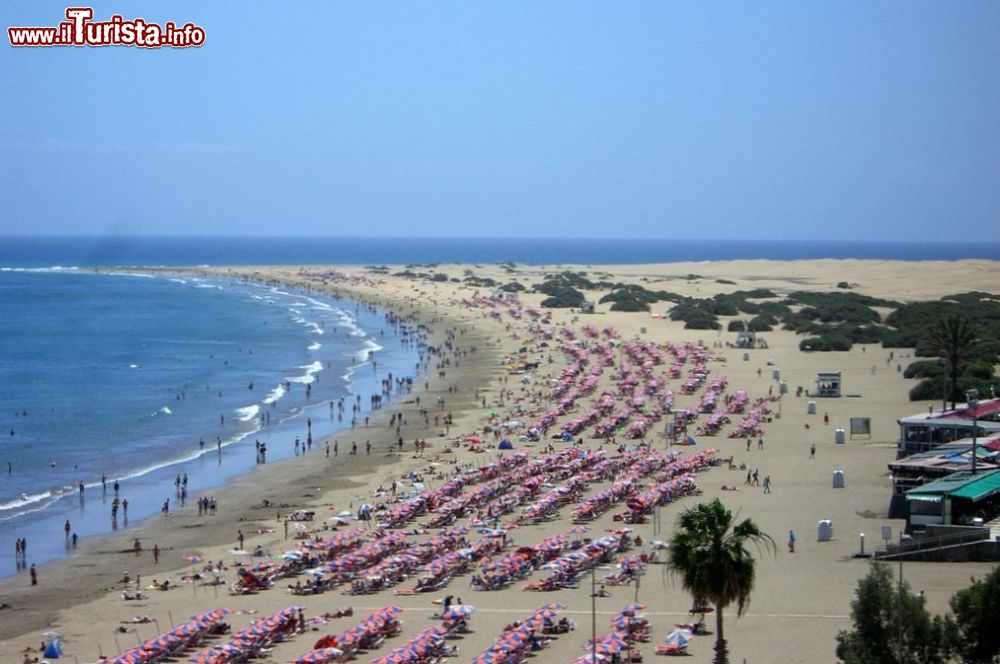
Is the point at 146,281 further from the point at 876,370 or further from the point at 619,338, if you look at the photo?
the point at 876,370

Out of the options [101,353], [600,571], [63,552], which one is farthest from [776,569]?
[101,353]

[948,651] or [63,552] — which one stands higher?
[948,651]

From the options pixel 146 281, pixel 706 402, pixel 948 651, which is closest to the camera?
pixel 948 651

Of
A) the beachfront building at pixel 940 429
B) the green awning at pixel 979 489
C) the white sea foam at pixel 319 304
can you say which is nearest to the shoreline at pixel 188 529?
the beachfront building at pixel 940 429

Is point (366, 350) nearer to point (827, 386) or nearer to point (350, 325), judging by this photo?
point (350, 325)

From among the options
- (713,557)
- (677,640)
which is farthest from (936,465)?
(713,557)

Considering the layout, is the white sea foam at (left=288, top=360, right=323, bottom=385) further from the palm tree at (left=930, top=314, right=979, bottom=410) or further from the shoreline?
the palm tree at (left=930, top=314, right=979, bottom=410)

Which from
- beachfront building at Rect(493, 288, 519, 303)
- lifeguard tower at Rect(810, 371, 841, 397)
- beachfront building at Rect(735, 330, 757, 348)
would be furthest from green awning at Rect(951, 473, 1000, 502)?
beachfront building at Rect(493, 288, 519, 303)
